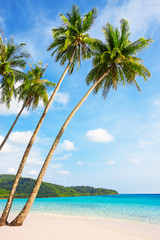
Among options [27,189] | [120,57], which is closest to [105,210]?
[120,57]

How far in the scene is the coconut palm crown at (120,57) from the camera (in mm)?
10602

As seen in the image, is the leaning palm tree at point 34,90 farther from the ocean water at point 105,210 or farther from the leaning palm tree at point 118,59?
the ocean water at point 105,210

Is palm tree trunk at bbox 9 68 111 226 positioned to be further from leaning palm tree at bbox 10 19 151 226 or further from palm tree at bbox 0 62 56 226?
palm tree at bbox 0 62 56 226

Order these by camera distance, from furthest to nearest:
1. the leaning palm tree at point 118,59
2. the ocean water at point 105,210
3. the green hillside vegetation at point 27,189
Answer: the green hillside vegetation at point 27,189
the ocean water at point 105,210
the leaning palm tree at point 118,59

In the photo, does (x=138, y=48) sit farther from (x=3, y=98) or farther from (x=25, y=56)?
(x=3, y=98)

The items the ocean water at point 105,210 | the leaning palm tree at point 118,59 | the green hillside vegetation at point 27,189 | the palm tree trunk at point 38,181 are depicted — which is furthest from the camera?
the green hillside vegetation at point 27,189

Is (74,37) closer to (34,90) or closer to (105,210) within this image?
(34,90)

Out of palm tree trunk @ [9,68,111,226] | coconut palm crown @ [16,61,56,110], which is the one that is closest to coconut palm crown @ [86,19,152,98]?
palm tree trunk @ [9,68,111,226]

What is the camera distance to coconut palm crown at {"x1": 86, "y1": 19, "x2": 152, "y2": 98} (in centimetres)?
1060

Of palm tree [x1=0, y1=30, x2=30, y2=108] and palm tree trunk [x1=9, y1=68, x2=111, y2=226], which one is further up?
palm tree [x1=0, y1=30, x2=30, y2=108]

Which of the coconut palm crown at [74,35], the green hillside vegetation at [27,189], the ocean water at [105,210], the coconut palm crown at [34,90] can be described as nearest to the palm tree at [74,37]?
the coconut palm crown at [74,35]

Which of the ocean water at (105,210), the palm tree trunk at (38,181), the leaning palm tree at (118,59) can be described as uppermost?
the leaning palm tree at (118,59)

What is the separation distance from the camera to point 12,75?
41.5ft

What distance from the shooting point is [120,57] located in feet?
34.3
